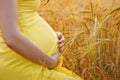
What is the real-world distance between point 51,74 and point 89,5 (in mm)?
619

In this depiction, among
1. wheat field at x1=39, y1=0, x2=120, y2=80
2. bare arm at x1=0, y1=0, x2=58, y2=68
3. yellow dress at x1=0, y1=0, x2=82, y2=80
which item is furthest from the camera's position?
wheat field at x1=39, y1=0, x2=120, y2=80

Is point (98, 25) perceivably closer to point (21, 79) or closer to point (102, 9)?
point (102, 9)

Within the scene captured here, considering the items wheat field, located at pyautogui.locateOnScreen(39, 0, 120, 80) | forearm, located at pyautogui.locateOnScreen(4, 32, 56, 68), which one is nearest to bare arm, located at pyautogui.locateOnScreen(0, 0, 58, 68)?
forearm, located at pyautogui.locateOnScreen(4, 32, 56, 68)

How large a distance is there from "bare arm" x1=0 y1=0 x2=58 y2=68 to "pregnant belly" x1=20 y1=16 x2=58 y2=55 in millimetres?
71

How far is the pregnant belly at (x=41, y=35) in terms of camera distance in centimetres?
177

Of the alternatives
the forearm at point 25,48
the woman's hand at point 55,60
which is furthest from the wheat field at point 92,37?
the forearm at point 25,48

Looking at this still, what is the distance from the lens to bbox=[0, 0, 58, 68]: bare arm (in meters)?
1.64

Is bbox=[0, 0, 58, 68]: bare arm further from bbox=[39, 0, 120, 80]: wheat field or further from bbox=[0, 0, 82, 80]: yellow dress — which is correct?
bbox=[39, 0, 120, 80]: wheat field

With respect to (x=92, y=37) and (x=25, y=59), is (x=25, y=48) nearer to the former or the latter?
(x=25, y=59)

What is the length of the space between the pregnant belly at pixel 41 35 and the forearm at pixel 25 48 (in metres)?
0.07

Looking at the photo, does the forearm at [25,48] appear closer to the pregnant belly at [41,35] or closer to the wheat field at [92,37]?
the pregnant belly at [41,35]

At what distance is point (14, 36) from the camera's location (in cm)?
167

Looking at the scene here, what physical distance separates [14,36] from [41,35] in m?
0.17

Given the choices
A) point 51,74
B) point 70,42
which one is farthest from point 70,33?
point 51,74
